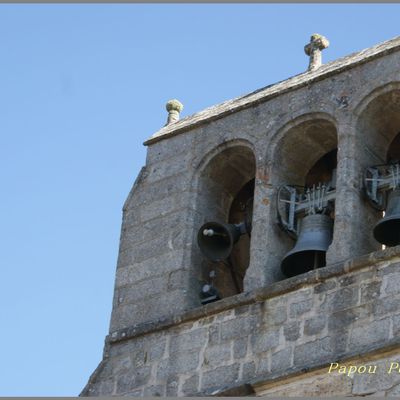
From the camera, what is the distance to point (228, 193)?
60.7 feet

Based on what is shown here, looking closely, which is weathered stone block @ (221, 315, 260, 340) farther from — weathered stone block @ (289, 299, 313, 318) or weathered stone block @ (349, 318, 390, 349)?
weathered stone block @ (349, 318, 390, 349)

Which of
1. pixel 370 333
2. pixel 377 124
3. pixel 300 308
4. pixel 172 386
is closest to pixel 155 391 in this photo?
pixel 172 386

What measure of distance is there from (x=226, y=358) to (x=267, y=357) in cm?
44

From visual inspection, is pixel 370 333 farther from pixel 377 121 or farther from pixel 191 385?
pixel 377 121

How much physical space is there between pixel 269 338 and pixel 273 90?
8.82 feet

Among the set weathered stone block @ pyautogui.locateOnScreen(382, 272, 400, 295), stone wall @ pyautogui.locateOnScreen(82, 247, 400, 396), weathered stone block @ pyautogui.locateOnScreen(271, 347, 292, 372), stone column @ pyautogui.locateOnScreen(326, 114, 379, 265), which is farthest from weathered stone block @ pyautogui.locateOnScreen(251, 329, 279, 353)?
weathered stone block @ pyautogui.locateOnScreen(382, 272, 400, 295)

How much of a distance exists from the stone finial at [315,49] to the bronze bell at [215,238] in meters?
1.66

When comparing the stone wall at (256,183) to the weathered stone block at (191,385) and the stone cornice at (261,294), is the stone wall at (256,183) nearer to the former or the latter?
the stone cornice at (261,294)

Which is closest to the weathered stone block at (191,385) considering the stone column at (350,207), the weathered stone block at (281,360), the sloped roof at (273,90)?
the weathered stone block at (281,360)

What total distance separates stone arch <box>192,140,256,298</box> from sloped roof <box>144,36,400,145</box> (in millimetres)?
388

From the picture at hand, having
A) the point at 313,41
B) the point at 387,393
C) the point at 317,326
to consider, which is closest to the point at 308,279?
the point at 317,326

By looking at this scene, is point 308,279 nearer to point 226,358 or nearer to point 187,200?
point 226,358

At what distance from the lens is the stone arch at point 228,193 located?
59.6 feet

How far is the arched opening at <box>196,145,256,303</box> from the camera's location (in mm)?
17969
